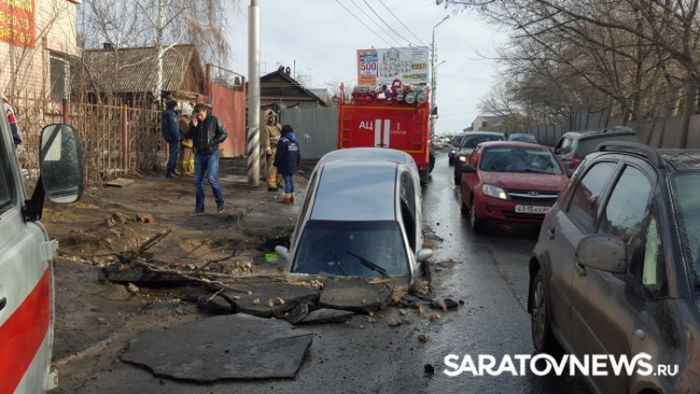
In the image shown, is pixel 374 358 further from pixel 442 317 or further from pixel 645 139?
pixel 645 139

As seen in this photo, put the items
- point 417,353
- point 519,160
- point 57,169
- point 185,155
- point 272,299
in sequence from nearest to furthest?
point 57,169
point 417,353
point 272,299
point 519,160
point 185,155

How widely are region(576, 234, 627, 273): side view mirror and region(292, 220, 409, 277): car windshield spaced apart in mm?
3575

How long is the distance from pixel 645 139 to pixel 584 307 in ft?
64.6

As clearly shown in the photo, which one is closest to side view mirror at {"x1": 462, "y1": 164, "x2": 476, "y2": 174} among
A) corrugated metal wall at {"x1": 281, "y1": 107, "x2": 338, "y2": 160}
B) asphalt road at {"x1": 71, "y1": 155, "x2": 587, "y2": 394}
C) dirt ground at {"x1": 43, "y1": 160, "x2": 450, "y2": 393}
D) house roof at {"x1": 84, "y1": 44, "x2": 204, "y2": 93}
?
dirt ground at {"x1": 43, "y1": 160, "x2": 450, "y2": 393}

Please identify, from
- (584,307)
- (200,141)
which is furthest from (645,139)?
(584,307)

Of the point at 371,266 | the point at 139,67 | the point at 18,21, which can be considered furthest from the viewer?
the point at 139,67

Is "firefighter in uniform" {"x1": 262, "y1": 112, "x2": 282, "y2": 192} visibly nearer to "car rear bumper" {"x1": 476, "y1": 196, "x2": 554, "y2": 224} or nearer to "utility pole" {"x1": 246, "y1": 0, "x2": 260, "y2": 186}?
"utility pole" {"x1": 246, "y1": 0, "x2": 260, "y2": 186}

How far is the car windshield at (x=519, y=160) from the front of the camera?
11086mm

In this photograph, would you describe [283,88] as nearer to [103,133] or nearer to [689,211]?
[103,133]

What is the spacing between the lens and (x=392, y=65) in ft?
156

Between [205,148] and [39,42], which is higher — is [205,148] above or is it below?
below

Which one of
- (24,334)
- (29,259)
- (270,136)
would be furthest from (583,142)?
(24,334)

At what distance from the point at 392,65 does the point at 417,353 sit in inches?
1744

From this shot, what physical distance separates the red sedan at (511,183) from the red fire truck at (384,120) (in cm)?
421
